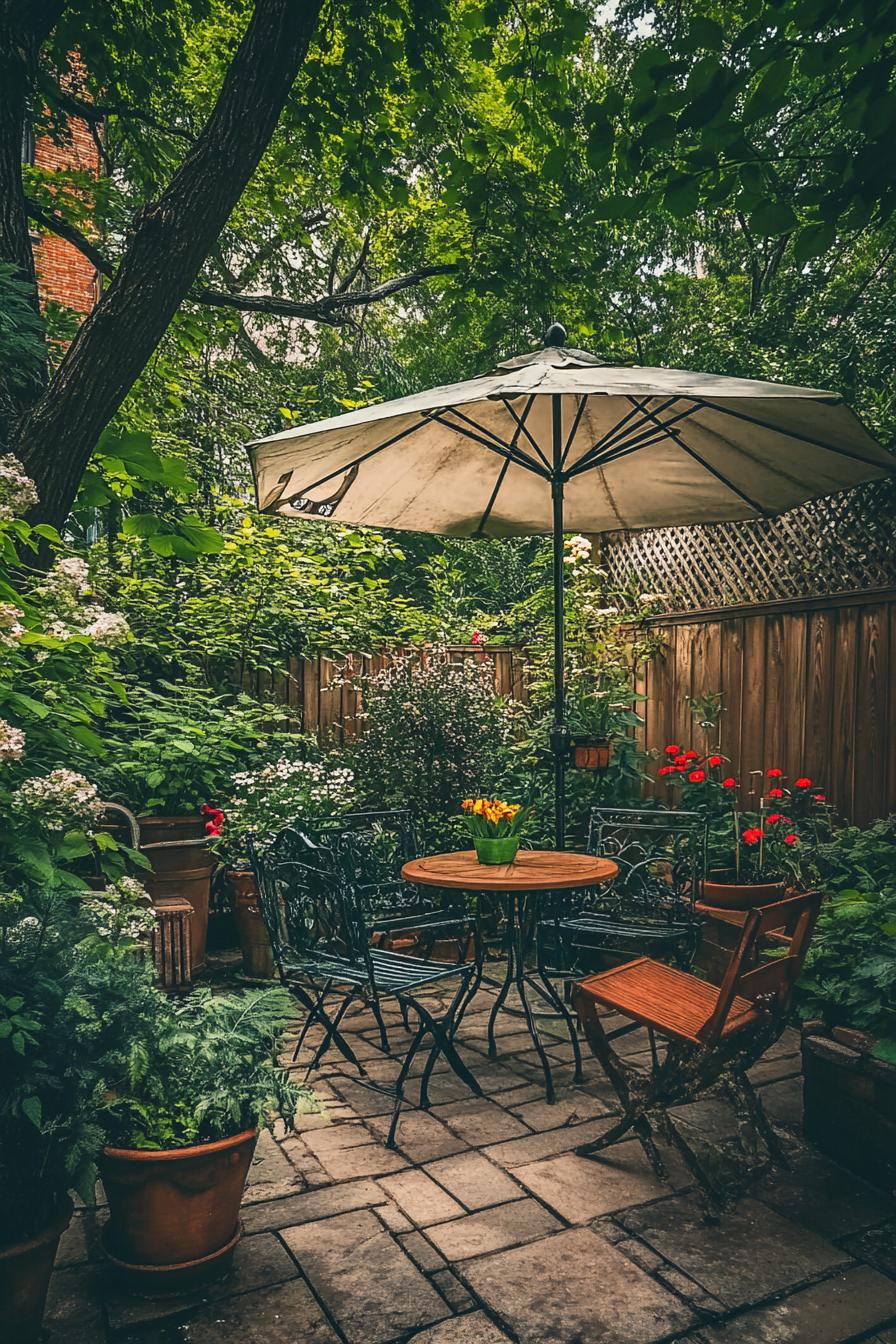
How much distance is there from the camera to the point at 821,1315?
2092 millimetres

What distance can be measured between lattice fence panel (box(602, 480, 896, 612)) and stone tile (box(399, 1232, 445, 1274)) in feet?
13.0

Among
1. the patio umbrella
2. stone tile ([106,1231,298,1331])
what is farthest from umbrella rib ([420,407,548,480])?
stone tile ([106,1231,298,1331])

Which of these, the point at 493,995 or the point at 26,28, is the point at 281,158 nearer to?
the point at 26,28

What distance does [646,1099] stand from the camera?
9.16 ft

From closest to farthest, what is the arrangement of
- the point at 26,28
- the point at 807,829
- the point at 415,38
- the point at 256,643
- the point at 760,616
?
the point at 26,28, the point at 415,38, the point at 807,829, the point at 760,616, the point at 256,643

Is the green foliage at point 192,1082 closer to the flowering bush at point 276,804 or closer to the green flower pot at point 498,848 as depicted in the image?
the green flower pot at point 498,848

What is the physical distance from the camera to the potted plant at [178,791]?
4785 mm

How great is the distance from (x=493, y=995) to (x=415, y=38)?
4.95 meters

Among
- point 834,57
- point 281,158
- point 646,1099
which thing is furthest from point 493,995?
point 281,158

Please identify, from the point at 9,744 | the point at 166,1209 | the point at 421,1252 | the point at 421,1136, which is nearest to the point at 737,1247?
the point at 421,1252

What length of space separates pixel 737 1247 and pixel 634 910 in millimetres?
2217

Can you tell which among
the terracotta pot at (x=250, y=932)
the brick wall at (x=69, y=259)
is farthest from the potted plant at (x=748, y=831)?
the brick wall at (x=69, y=259)

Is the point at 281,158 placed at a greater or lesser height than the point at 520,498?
greater

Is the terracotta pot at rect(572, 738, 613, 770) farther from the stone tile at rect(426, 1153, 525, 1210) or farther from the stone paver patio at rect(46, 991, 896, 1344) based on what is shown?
the stone tile at rect(426, 1153, 525, 1210)
